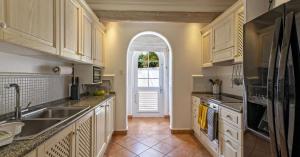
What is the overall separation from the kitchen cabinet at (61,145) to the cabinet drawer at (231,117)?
1.70 m

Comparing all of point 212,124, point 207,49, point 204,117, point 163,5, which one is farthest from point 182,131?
point 163,5

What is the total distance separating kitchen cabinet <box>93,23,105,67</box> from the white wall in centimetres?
30

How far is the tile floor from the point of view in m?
3.28

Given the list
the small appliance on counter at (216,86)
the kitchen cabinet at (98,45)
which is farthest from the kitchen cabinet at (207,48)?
the kitchen cabinet at (98,45)

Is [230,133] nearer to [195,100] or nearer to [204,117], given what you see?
[204,117]

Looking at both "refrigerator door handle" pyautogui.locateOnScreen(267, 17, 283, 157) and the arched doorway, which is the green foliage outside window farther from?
"refrigerator door handle" pyautogui.locateOnScreen(267, 17, 283, 157)

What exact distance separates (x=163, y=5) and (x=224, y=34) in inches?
45.2

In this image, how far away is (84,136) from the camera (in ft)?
6.75

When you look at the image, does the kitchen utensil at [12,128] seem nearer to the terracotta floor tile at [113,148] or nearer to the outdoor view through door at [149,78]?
the terracotta floor tile at [113,148]

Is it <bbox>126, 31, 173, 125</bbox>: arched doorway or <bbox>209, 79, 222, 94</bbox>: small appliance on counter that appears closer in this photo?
<bbox>209, 79, 222, 94</bbox>: small appliance on counter

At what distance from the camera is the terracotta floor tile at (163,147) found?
3.38 meters

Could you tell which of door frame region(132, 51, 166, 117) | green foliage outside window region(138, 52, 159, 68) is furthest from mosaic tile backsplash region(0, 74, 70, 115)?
green foliage outside window region(138, 52, 159, 68)

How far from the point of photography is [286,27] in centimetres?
115

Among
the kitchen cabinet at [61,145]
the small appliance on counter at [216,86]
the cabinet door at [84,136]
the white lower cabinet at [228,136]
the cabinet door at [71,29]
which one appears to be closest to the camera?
the kitchen cabinet at [61,145]
